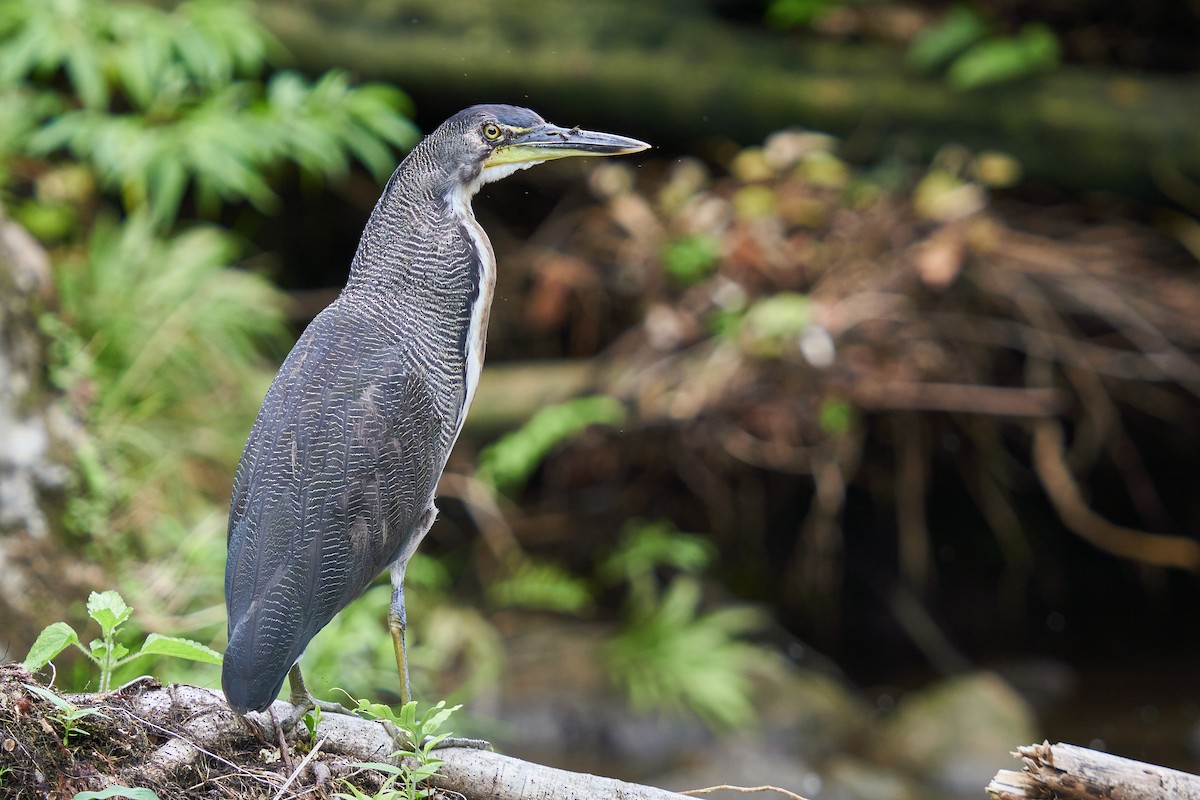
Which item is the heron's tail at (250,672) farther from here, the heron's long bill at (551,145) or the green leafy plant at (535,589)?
the green leafy plant at (535,589)

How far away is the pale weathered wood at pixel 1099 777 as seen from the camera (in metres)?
2.17

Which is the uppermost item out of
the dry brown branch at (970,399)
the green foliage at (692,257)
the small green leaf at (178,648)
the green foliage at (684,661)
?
the small green leaf at (178,648)

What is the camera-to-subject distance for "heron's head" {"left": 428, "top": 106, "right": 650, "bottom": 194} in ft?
8.79

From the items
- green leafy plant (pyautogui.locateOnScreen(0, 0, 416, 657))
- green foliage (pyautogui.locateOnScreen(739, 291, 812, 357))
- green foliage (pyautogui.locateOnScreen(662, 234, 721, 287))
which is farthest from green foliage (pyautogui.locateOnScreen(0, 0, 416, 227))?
green foliage (pyautogui.locateOnScreen(739, 291, 812, 357))

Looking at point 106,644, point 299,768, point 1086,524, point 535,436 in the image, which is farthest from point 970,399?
point 106,644

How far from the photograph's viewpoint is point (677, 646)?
18.9 ft

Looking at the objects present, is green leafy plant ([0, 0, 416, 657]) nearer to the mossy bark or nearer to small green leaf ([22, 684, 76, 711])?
the mossy bark

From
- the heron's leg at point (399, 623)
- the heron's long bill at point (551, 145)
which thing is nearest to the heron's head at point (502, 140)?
the heron's long bill at point (551, 145)

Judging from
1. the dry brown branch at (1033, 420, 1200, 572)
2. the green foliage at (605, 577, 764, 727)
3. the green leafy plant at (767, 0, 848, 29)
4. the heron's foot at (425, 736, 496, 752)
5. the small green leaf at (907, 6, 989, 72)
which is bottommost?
the green foliage at (605, 577, 764, 727)

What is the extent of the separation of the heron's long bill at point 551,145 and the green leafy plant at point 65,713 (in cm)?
140

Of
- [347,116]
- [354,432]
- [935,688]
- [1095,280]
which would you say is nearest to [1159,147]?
[1095,280]

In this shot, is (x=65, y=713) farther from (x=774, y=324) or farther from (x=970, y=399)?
(x=970, y=399)

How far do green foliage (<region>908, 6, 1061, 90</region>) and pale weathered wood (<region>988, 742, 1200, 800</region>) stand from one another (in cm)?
423

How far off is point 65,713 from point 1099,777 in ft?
6.02
